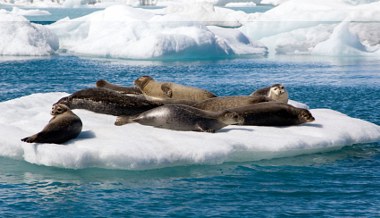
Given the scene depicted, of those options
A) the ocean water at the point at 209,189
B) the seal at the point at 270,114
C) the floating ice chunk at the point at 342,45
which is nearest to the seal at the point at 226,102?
the seal at the point at 270,114

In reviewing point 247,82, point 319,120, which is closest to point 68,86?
point 247,82

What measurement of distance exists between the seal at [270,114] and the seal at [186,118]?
10.4 inches

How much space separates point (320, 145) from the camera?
8.72 metres

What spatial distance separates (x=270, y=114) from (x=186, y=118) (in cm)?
121

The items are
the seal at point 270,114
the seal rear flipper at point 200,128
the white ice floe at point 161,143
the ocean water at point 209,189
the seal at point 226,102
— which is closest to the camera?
the ocean water at point 209,189

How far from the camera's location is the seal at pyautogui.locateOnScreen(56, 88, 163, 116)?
9.63 metres

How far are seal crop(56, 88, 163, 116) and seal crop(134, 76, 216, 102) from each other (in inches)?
48.9

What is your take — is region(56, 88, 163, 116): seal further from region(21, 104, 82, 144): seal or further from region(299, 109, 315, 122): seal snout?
region(299, 109, 315, 122): seal snout

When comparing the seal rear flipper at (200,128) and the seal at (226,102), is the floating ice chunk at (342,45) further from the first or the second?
the seal rear flipper at (200,128)

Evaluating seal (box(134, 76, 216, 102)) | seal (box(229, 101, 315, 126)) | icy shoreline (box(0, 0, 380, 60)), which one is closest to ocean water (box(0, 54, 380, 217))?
seal (box(229, 101, 315, 126))

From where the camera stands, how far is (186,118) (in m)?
8.88

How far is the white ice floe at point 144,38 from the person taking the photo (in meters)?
28.5

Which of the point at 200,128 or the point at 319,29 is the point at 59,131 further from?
the point at 319,29

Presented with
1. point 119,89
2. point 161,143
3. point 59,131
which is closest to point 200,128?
point 161,143
